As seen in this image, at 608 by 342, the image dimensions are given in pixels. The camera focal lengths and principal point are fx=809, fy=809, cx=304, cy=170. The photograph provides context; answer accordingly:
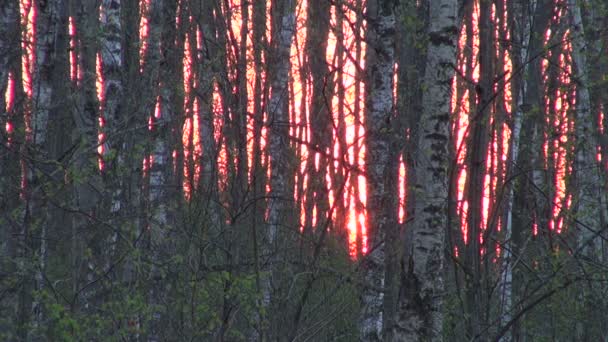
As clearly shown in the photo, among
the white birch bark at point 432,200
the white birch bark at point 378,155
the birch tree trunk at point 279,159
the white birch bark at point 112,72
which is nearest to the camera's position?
the white birch bark at point 432,200

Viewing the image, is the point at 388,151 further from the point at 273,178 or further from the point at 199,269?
the point at 199,269

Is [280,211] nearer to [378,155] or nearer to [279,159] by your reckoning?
[378,155]

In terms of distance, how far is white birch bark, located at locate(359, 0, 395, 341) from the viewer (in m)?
8.84

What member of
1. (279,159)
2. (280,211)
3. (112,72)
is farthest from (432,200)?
(112,72)

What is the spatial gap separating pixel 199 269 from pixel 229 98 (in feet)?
5.00

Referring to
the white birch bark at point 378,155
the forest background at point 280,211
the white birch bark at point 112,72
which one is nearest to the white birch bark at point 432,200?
the forest background at point 280,211

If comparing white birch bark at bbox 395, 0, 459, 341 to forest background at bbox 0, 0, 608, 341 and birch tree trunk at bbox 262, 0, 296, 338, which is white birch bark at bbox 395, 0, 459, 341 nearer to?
forest background at bbox 0, 0, 608, 341

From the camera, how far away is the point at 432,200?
6.29m

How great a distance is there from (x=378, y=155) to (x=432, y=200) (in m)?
2.65

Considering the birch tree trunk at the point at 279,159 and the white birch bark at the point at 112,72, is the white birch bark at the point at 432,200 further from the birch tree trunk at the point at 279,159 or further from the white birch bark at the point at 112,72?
the white birch bark at the point at 112,72

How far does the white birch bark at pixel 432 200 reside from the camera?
20.2ft

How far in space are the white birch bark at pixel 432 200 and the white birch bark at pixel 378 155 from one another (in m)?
2.18

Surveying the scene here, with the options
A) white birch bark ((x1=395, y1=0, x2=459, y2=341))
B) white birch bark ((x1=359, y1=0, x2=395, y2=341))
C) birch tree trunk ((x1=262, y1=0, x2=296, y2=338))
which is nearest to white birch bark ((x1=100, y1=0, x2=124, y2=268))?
birch tree trunk ((x1=262, y1=0, x2=296, y2=338))

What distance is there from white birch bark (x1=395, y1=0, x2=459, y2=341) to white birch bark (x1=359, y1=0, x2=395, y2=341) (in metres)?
2.18
